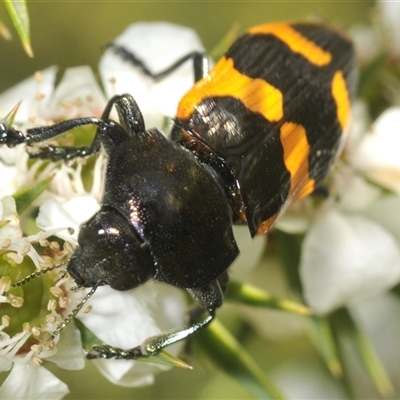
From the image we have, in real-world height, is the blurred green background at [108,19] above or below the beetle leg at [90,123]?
below

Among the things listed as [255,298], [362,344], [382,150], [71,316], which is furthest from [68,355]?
[382,150]

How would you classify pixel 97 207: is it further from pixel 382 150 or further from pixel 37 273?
pixel 382 150

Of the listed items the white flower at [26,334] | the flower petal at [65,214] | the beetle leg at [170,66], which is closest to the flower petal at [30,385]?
the white flower at [26,334]

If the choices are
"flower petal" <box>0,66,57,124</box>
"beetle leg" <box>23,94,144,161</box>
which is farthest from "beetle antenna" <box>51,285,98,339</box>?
"flower petal" <box>0,66,57,124</box>

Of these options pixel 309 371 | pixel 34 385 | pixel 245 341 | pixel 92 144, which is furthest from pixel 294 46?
pixel 309 371

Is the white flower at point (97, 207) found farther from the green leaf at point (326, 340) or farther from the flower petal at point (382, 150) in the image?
the flower petal at point (382, 150)

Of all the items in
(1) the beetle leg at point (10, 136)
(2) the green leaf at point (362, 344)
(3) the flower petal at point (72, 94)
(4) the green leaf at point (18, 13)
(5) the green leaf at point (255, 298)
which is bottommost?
(2) the green leaf at point (362, 344)

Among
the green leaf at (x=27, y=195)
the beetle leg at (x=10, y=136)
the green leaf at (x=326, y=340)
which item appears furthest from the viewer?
the green leaf at (x=326, y=340)
